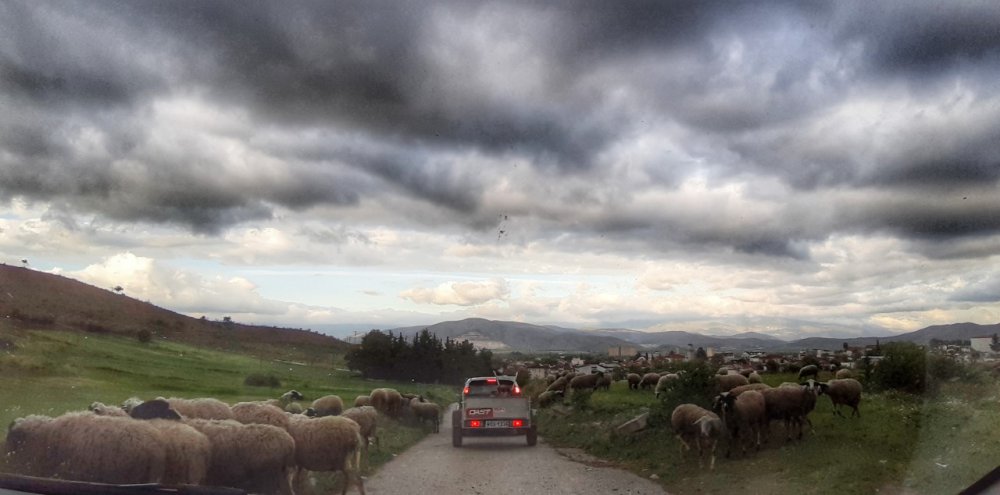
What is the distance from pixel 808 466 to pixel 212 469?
9255mm

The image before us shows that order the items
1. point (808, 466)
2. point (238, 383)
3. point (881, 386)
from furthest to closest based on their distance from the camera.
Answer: point (881, 386), point (238, 383), point (808, 466)

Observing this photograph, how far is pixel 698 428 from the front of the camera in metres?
14.8

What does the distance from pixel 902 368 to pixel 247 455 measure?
17535 millimetres

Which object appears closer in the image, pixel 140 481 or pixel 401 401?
pixel 140 481

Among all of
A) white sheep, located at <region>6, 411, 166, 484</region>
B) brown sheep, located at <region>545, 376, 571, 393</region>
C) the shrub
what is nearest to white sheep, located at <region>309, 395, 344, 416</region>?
white sheep, located at <region>6, 411, 166, 484</region>

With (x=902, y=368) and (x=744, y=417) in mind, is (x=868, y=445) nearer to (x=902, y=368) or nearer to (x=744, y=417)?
(x=744, y=417)

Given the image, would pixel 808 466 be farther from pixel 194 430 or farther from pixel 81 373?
pixel 81 373

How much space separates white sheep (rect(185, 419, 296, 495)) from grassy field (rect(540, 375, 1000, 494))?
6.67 m

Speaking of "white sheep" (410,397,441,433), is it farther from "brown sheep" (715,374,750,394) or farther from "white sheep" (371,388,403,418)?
"brown sheep" (715,374,750,394)

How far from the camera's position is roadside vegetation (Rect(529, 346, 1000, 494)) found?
10.6 m

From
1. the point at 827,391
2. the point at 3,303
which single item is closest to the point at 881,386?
the point at 827,391

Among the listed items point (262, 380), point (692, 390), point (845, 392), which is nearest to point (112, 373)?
point (262, 380)

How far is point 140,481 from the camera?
8133 millimetres

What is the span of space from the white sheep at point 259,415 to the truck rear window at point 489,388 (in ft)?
32.2
